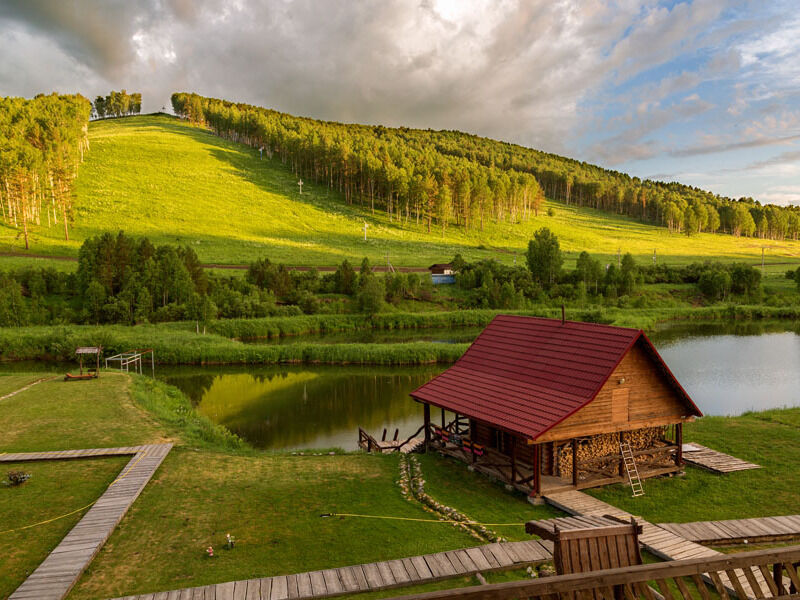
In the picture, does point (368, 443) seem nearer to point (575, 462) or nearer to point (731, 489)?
point (575, 462)

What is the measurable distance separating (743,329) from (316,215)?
8433 centimetres

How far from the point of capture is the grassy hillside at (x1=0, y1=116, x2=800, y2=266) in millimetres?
93875

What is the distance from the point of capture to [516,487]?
18.2m

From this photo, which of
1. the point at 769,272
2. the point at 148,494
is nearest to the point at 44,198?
the point at 148,494

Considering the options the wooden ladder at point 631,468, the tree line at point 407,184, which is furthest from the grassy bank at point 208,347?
the tree line at point 407,184


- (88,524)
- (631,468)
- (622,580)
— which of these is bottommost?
(631,468)

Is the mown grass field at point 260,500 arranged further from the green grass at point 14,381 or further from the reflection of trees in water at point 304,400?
the green grass at point 14,381

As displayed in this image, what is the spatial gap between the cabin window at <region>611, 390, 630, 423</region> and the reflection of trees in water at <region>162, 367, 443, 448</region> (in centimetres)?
1600

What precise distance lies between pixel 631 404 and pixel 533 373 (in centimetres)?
358

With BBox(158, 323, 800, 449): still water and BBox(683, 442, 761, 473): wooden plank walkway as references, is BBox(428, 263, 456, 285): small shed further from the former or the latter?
BBox(683, 442, 761, 473): wooden plank walkway

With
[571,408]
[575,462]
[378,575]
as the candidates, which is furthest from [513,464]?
[378,575]

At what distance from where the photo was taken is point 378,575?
11.4m

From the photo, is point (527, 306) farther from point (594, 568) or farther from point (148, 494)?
point (594, 568)

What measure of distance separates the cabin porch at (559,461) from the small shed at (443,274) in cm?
6402
